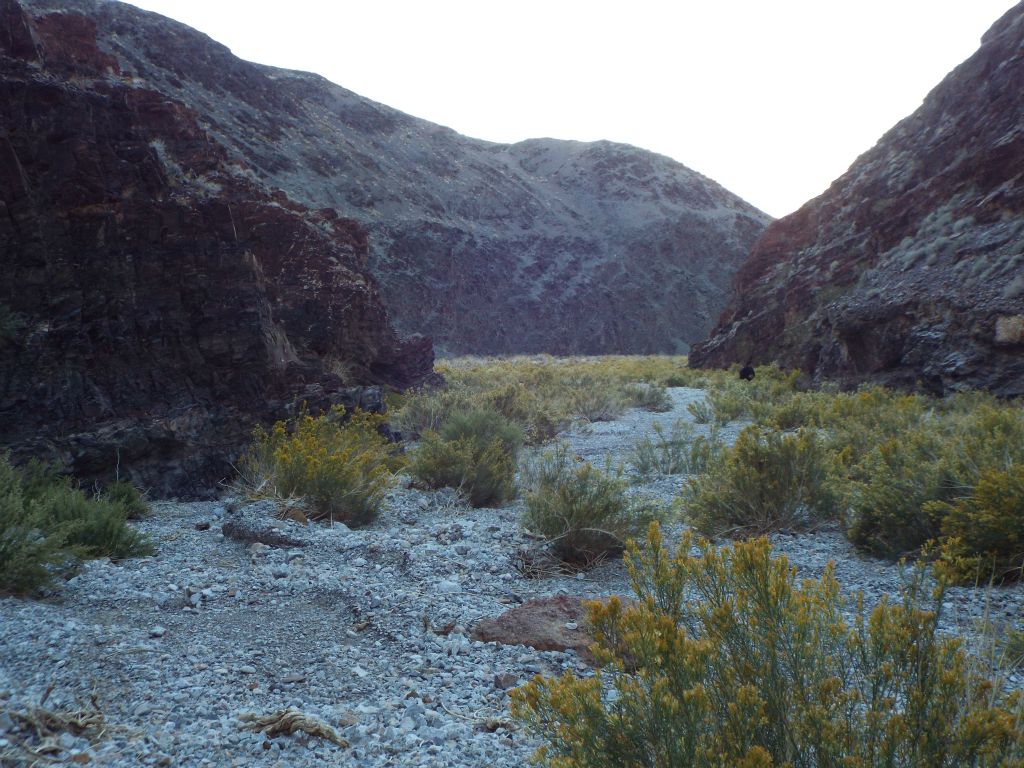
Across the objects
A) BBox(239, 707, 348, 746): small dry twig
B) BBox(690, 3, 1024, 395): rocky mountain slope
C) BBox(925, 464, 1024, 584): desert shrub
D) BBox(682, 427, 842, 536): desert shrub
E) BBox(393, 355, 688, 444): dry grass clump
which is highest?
BBox(690, 3, 1024, 395): rocky mountain slope

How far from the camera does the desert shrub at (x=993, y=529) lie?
3.54m

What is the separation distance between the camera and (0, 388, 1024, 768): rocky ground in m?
2.39

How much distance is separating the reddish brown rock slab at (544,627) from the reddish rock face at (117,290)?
13.8 feet

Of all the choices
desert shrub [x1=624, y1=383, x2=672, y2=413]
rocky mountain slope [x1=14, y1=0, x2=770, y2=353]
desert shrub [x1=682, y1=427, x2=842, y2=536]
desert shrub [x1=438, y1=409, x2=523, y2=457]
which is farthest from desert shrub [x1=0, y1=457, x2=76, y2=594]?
rocky mountain slope [x1=14, y1=0, x2=770, y2=353]

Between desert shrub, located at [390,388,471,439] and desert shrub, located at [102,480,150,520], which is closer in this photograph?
desert shrub, located at [102,480,150,520]

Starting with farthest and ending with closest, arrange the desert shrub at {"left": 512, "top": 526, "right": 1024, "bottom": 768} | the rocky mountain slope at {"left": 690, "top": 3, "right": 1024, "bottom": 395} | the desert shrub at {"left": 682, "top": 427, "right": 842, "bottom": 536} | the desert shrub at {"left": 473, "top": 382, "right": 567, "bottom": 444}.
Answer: the rocky mountain slope at {"left": 690, "top": 3, "right": 1024, "bottom": 395}, the desert shrub at {"left": 473, "top": 382, "right": 567, "bottom": 444}, the desert shrub at {"left": 682, "top": 427, "right": 842, "bottom": 536}, the desert shrub at {"left": 512, "top": 526, "right": 1024, "bottom": 768}

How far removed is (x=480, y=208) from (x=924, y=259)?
1556 inches

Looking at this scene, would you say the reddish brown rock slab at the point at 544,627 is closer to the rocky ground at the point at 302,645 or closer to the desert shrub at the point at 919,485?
the rocky ground at the point at 302,645

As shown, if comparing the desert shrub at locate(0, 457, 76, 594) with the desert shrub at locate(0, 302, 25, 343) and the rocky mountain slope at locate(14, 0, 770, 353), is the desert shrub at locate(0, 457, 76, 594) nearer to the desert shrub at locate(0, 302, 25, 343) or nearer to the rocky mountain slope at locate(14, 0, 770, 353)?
the desert shrub at locate(0, 302, 25, 343)

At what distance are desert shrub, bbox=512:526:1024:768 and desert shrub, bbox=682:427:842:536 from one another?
131 inches

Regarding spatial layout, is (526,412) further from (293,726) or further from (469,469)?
(293,726)

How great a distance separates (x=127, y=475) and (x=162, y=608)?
3057 mm

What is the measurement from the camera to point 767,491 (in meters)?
5.25

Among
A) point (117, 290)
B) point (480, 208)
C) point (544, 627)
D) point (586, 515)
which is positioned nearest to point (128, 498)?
point (117, 290)
